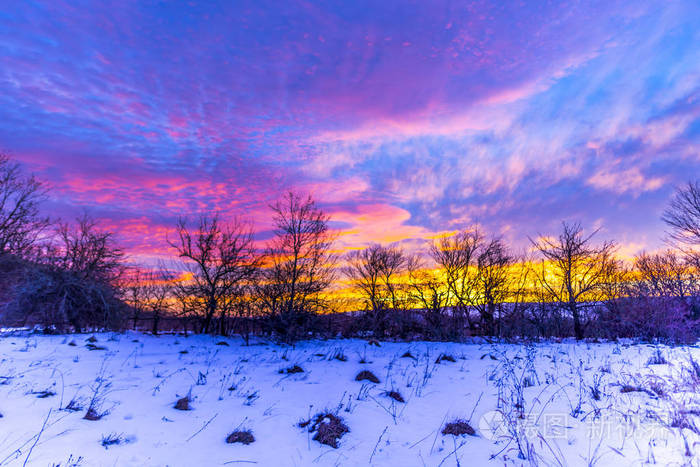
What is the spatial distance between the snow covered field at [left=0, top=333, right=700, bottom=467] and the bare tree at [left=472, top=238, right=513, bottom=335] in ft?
46.0

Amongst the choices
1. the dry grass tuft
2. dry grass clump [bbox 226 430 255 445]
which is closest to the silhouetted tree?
the dry grass tuft

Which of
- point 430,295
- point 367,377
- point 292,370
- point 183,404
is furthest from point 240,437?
point 430,295

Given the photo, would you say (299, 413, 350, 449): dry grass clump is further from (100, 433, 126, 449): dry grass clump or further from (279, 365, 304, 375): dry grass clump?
(279, 365, 304, 375): dry grass clump

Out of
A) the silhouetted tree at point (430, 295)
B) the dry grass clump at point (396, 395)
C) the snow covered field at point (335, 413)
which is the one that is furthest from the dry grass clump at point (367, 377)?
the silhouetted tree at point (430, 295)

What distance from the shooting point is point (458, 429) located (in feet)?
14.5

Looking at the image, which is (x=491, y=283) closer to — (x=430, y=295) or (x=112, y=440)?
(x=430, y=295)

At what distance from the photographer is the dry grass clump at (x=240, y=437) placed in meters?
4.12

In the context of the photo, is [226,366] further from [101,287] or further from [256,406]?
[101,287]

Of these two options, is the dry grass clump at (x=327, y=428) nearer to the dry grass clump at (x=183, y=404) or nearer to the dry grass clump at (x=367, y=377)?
the dry grass clump at (x=183, y=404)

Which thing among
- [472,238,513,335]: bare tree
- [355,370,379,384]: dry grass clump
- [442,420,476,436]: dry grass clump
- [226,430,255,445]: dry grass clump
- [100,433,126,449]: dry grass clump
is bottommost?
[226,430,255,445]: dry grass clump

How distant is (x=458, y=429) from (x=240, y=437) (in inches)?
113

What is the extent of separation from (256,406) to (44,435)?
2.61 m

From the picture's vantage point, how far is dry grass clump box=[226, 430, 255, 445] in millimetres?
4121

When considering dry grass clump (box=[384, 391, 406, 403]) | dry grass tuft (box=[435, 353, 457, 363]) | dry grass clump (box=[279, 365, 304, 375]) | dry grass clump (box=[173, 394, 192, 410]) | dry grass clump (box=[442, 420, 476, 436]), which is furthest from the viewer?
dry grass tuft (box=[435, 353, 457, 363])
